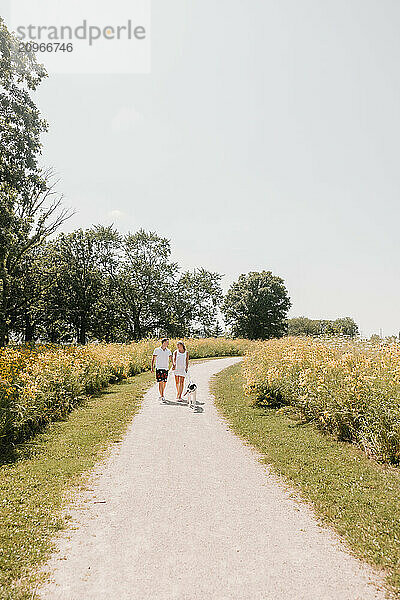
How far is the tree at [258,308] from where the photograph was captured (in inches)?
2373

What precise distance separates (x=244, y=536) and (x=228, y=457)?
2925 millimetres

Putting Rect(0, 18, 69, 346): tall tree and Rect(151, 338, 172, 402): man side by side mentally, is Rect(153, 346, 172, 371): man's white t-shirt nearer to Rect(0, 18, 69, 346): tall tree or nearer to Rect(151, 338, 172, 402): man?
Rect(151, 338, 172, 402): man

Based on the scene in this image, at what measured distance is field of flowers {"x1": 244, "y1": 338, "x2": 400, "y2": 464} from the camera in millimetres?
6961

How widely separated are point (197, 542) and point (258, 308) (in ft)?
185

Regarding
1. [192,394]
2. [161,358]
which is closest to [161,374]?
[161,358]

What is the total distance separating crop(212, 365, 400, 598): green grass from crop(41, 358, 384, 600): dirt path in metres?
0.24

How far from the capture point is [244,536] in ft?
14.6

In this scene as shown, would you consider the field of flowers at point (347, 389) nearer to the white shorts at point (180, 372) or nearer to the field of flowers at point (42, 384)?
the white shorts at point (180, 372)

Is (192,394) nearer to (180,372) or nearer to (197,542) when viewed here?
(180,372)

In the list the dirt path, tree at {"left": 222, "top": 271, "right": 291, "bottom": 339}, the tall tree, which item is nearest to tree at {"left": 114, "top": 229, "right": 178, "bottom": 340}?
tree at {"left": 222, "top": 271, "right": 291, "bottom": 339}

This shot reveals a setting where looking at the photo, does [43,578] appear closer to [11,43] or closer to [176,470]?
[176,470]

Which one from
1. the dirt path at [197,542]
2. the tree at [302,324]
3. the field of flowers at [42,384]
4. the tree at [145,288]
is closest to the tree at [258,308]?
the tree at [145,288]

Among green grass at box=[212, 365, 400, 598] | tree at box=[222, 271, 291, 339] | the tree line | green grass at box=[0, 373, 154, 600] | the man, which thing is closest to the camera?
green grass at box=[0, 373, 154, 600]

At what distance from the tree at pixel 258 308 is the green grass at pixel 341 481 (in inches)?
1976
